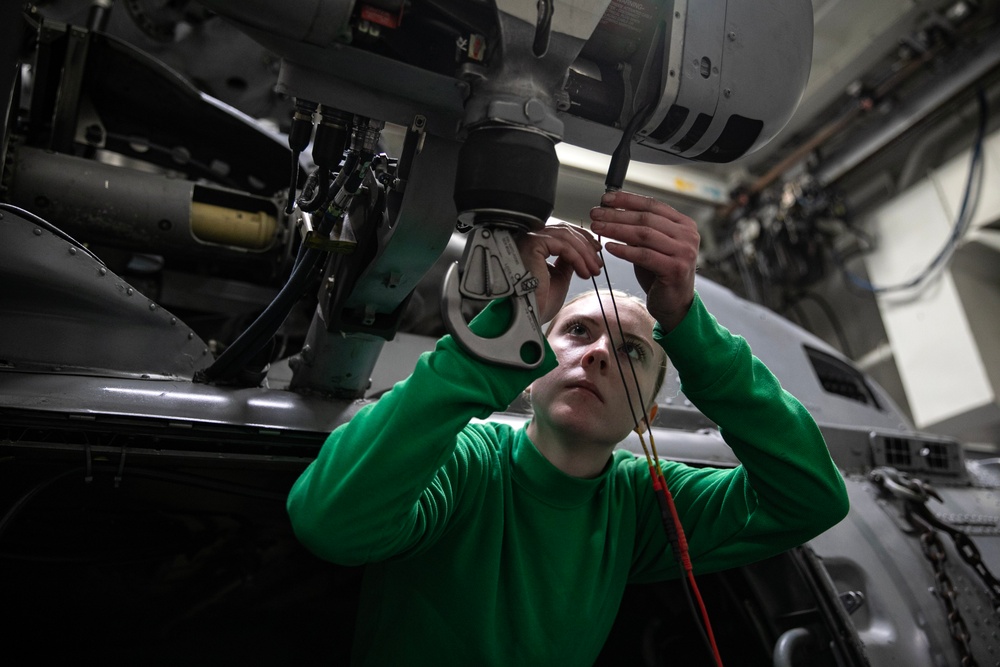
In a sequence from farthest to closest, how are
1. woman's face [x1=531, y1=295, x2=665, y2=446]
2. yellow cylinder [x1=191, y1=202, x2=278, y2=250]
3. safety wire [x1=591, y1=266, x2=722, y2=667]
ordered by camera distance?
yellow cylinder [x1=191, y1=202, x2=278, y2=250]
woman's face [x1=531, y1=295, x2=665, y2=446]
safety wire [x1=591, y1=266, x2=722, y2=667]

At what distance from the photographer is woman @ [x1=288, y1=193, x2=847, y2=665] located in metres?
0.87

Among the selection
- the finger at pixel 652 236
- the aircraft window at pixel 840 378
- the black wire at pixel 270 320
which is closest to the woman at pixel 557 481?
the finger at pixel 652 236

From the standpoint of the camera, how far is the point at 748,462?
1183mm

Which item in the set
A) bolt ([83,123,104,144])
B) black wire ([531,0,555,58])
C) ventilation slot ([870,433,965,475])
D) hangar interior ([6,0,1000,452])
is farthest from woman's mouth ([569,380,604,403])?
hangar interior ([6,0,1000,452])

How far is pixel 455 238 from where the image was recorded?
1.96m

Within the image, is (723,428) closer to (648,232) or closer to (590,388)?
(590,388)

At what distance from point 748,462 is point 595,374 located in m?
0.31

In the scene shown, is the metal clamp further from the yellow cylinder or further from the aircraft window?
the aircraft window

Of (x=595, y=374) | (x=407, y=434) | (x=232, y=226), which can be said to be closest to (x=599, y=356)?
(x=595, y=374)

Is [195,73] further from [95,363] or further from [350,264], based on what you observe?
[350,264]

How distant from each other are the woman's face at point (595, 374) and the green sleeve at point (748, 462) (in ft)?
0.52

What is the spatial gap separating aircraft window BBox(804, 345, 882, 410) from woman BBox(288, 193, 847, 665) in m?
1.39

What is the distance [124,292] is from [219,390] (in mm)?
275

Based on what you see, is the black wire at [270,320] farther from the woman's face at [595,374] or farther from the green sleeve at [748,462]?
the green sleeve at [748,462]
